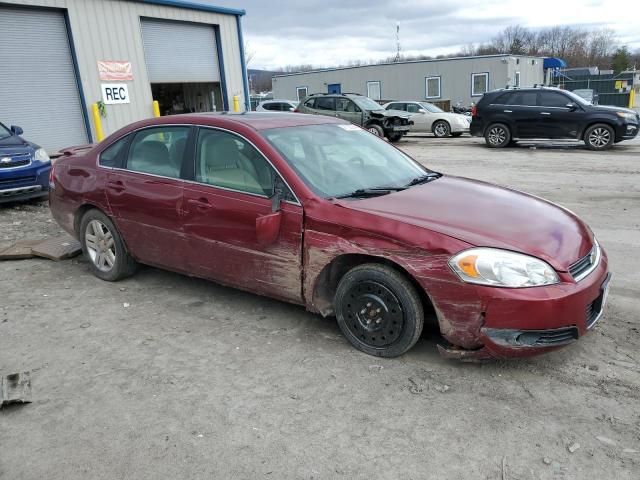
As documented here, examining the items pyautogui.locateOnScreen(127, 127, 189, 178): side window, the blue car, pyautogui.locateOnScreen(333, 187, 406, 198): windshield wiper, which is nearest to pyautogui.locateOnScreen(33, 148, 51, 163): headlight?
the blue car

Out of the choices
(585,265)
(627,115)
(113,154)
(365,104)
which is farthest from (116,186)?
(365,104)

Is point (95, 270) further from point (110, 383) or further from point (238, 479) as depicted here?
point (238, 479)

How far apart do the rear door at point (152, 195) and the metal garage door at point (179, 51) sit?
12846 millimetres

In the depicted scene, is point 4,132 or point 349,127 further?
point 4,132

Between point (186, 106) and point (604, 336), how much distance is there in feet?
64.2

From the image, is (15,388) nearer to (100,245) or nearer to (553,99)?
(100,245)

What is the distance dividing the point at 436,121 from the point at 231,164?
717 inches

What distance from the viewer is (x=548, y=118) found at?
14.4 meters

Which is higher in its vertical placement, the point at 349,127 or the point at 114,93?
the point at 114,93

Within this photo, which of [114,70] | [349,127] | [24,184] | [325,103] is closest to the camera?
[349,127]

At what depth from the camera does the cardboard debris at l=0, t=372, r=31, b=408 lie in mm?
3064

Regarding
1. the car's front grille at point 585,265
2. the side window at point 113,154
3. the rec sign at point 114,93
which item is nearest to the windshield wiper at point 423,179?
the car's front grille at point 585,265

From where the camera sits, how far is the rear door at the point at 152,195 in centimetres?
430

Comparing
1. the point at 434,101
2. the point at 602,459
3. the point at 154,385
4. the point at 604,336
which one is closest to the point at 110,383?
the point at 154,385
